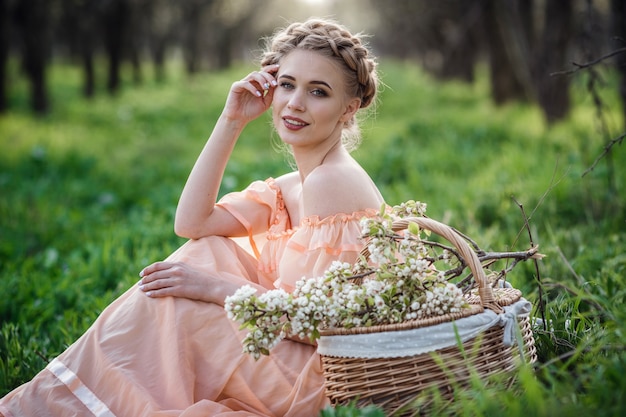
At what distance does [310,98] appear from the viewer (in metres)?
2.67

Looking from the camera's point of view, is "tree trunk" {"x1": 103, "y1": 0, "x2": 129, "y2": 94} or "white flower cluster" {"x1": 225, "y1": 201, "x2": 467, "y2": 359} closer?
"white flower cluster" {"x1": 225, "y1": 201, "x2": 467, "y2": 359}

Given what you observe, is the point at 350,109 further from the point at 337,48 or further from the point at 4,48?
the point at 4,48

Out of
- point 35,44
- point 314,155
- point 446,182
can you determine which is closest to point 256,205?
point 314,155

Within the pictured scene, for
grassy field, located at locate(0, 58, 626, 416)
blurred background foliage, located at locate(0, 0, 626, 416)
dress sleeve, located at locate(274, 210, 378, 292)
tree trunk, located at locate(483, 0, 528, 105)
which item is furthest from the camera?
tree trunk, located at locate(483, 0, 528, 105)

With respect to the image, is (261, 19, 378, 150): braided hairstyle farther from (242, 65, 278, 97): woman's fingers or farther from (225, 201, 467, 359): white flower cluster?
(225, 201, 467, 359): white flower cluster

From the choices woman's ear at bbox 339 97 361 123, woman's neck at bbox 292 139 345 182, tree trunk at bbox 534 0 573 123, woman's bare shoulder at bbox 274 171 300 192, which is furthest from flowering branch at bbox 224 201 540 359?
tree trunk at bbox 534 0 573 123

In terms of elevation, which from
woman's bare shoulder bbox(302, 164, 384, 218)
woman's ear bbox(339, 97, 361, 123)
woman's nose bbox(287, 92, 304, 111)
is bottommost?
woman's bare shoulder bbox(302, 164, 384, 218)

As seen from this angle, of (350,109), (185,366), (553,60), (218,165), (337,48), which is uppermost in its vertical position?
(337,48)

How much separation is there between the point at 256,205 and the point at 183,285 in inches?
24.8

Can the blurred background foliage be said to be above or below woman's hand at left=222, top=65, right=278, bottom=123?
below

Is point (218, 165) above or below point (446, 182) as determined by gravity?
above

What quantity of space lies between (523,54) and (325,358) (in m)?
6.99

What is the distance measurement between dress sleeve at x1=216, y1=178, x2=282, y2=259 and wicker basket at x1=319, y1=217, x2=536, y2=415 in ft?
3.00

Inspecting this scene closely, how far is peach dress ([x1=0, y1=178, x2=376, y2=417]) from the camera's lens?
2.36 m
